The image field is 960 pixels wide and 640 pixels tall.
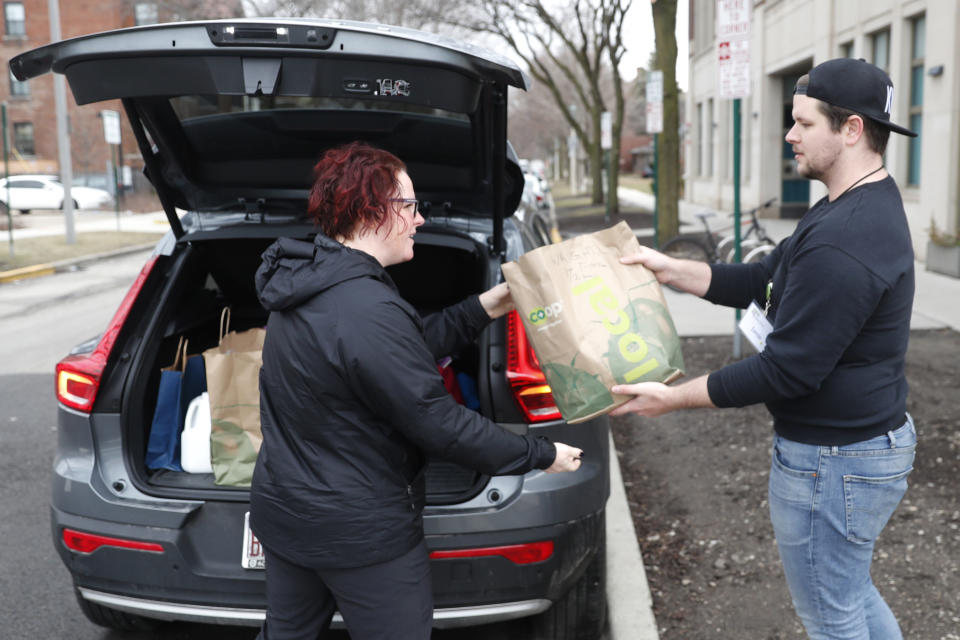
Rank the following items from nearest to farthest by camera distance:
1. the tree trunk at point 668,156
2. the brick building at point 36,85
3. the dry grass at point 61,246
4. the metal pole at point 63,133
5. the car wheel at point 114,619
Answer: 1. the car wheel at point 114,619
2. the tree trunk at point 668,156
3. the dry grass at point 61,246
4. the metal pole at point 63,133
5. the brick building at point 36,85

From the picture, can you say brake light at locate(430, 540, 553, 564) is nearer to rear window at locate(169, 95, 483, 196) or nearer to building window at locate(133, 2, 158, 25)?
rear window at locate(169, 95, 483, 196)

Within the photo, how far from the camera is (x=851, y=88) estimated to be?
2213mm

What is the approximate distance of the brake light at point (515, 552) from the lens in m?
2.84

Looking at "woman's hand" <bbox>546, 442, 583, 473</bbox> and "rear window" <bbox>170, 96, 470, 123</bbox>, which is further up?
"rear window" <bbox>170, 96, 470, 123</bbox>

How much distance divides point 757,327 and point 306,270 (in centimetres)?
127

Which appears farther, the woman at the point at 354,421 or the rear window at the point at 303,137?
the rear window at the point at 303,137

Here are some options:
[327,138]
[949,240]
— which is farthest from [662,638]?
[949,240]

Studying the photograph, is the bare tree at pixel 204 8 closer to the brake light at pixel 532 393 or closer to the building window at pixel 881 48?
the building window at pixel 881 48

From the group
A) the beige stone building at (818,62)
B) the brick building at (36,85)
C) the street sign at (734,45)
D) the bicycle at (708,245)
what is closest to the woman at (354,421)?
the street sign at (734,45)

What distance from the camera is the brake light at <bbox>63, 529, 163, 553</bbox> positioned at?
114 inches

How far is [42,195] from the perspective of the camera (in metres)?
34.6

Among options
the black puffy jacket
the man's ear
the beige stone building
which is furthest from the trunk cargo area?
the beige stone building

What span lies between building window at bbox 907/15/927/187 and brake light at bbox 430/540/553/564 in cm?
1245

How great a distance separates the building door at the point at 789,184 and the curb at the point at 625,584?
2014cm
